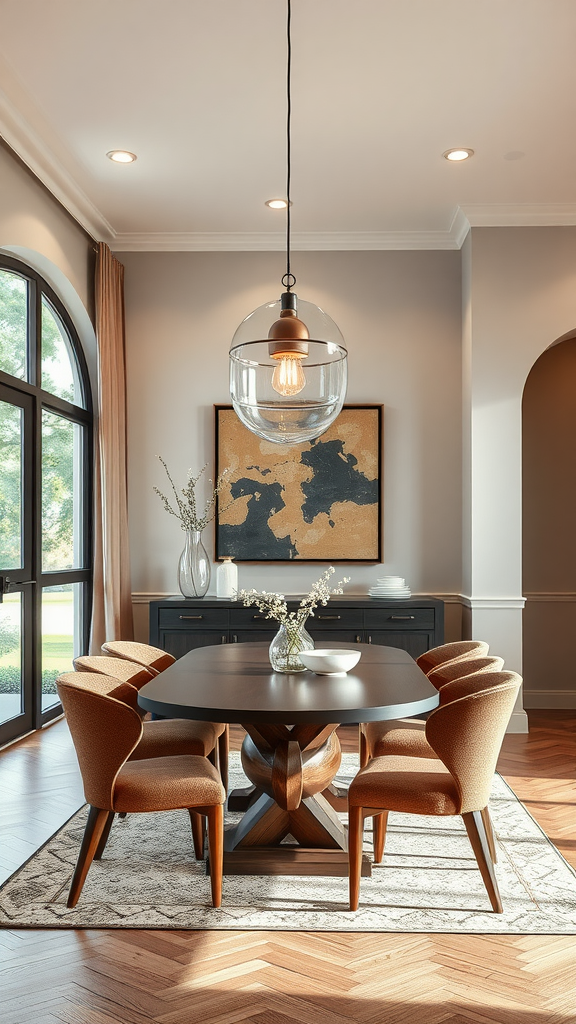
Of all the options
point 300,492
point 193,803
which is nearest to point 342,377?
point 193,803

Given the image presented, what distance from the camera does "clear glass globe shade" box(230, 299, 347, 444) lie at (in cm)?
314

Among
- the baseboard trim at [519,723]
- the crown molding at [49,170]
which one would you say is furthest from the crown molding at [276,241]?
the baseboard trim at [519,723]

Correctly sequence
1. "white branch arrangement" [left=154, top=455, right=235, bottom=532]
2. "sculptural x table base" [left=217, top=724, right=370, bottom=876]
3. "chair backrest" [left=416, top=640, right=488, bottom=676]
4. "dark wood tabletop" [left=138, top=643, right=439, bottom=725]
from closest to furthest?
1. "dark wood tabletop" [left=138, top=643, right=439, bottom=725]
2. "sculptural x table base" [left=217, top=724, right=370, bottom=876]
3. "chair backrest" [left=416, top=640, right=488, bottom=676]
4. "white branch arrangement" [left=154, top=455, right=235, bottom=532]

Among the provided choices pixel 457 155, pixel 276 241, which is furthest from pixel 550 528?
pixel 276 241

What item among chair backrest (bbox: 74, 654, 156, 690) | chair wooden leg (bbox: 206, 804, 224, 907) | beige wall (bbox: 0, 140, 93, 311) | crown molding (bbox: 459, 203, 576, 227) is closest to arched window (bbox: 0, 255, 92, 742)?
beige wall (bbox: 0, 140, 93, 311)

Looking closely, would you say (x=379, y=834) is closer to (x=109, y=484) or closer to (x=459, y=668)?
(x=459, y=668)

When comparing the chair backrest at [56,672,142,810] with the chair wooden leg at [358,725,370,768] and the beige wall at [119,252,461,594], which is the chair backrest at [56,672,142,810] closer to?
the chair wooden leg at [358,725,370,768]

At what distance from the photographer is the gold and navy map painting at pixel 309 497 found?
5938mm

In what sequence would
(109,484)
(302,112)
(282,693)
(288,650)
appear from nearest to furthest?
(282,693)
(288,650)
(302,112)
(109,484)

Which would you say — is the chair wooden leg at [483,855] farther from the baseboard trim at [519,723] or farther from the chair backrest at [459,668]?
the baseboard trim at [519,723]

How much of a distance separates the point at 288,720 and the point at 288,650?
769 millimetres

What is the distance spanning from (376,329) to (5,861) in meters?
4.22

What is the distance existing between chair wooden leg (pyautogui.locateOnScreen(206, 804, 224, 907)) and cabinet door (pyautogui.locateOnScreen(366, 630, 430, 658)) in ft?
9.14

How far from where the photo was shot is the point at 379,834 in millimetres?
3137
